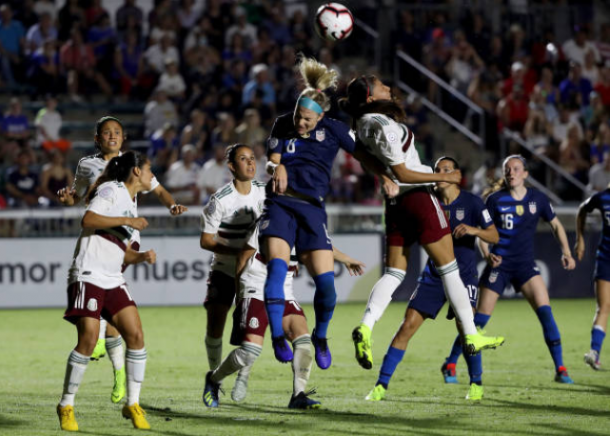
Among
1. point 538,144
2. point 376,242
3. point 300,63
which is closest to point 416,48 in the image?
point 538,144

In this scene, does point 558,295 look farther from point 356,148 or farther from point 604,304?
point 356,148

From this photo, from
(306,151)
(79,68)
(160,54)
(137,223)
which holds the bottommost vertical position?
(137,223)

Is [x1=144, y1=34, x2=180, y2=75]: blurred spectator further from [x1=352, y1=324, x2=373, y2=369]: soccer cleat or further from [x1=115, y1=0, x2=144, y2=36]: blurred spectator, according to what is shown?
[x1=352, y1=324, x2=373, y2=369]: soccer cleat

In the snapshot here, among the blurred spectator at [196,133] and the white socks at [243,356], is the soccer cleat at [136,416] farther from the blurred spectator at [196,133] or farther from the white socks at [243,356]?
the blurred spectator at [196,133]

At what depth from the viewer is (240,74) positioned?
21.4 m

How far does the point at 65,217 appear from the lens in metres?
17.6

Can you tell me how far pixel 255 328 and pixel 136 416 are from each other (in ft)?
3.96

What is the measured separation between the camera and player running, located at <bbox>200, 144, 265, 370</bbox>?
28.7ft

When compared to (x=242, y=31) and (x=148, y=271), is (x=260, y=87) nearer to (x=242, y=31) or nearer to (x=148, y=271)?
(x=242, y=31)

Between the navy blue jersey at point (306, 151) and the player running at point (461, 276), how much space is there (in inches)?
56.4

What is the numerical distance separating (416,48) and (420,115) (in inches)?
77.5

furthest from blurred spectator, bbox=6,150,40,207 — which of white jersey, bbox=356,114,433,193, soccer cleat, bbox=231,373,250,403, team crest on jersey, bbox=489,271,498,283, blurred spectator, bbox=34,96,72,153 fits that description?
white jersey, bbox=356,114,433,193

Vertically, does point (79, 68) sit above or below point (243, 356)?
above

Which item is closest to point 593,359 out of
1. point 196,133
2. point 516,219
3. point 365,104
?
point 516,219
